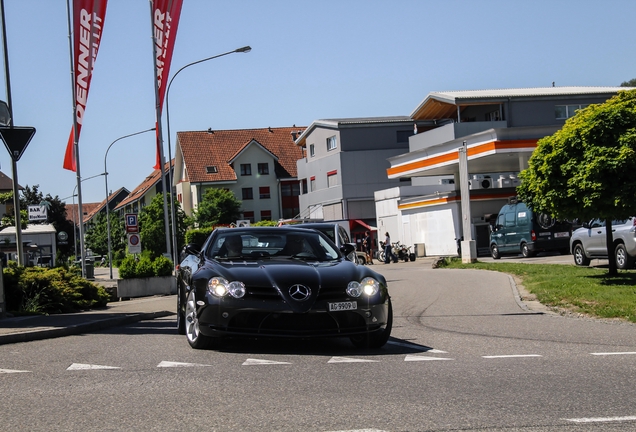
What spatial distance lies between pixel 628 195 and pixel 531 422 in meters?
12.7

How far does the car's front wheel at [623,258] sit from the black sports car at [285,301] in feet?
46.9

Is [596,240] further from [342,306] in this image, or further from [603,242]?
[342,306]

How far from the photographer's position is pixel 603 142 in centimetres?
1786

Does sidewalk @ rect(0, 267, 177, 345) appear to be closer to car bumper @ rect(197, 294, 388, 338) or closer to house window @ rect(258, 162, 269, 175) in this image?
car bumper @ rect(197, 294, 388, 338)

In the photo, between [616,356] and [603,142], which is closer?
[616,356]

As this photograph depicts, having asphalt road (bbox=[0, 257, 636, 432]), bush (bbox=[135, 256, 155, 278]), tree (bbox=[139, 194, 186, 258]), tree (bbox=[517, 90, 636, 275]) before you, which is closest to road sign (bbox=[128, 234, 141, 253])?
bush (bbox=[135, 256, 155, 278])

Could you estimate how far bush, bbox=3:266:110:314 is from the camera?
15.4 meters

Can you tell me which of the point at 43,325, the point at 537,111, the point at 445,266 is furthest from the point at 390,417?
the point at 537,111

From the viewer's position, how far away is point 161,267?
26656 mm

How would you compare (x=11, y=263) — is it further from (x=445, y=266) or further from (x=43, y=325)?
(x=445, y=266)

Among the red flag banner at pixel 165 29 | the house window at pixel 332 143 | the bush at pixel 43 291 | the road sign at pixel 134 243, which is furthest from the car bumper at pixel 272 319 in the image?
the house window at pixel 332 143

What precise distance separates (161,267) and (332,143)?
4153 centimetres

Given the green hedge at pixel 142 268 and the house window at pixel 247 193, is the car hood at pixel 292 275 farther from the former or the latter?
the house window at pixel 247 193

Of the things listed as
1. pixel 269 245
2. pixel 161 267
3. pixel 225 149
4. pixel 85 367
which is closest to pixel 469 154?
pixel 161 267
